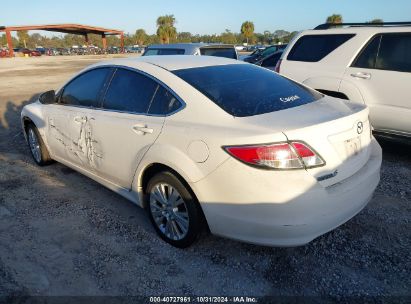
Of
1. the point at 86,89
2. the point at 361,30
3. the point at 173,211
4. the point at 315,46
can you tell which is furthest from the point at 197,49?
the point at 173,211

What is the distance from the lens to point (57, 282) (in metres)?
2.63

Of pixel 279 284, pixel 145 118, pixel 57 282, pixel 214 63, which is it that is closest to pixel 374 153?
pixel 279 284

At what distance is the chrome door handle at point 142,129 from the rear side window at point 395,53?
11.8 feet

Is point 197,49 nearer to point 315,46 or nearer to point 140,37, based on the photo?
point 315,46

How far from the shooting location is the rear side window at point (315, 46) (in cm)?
530

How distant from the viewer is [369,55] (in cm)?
492

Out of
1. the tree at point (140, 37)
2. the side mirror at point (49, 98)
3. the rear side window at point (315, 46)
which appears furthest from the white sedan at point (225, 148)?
the tree at point (140, 37)

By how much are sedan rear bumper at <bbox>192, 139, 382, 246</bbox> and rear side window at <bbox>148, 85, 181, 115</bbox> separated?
698 millimetres

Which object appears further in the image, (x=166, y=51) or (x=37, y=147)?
(x=166, y=51)

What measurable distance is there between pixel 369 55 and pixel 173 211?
12.4ft

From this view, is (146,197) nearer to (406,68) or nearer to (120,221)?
(120,221)

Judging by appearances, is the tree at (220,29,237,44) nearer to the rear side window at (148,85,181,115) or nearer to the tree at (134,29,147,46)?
the tree at (134,29,147,46)

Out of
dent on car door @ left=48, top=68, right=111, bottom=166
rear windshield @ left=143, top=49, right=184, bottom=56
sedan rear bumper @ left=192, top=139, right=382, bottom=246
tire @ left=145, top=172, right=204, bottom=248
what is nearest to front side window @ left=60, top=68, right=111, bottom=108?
dent on car door @ left=48, top=68, right=111, bottom=166

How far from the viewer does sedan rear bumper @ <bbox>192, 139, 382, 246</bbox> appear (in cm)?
227
